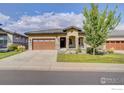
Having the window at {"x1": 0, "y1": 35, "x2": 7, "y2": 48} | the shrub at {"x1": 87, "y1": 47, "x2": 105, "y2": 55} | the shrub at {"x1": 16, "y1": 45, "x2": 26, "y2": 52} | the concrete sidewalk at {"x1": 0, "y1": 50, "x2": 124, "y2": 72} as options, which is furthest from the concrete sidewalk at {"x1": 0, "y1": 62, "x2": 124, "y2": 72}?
the shrub at {"x1": 16, "y1": 45, "x2": 26, "y2": 52}

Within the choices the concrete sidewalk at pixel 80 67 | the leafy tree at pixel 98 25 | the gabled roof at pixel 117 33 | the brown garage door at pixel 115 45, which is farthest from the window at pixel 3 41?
the gabled roof at pixel 117 33

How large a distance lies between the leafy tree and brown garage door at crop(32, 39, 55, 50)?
2913mm

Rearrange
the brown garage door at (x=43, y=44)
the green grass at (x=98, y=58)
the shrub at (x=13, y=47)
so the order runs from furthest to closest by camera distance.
Result: the brown garage door at (x=43, y=44), the shrub at (x=13, y=47), the green grass at (x=98, y=58)

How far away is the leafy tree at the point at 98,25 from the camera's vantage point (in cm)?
1280

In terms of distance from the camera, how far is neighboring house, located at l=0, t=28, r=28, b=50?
14007 mm

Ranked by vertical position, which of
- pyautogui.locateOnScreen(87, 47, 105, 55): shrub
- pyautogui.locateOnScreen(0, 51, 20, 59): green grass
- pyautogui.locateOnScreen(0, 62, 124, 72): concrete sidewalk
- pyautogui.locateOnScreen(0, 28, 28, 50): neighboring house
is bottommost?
pyautogui.locateOnScreen(0, 62, 124, 72): concrete sidewalk

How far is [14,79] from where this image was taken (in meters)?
10.4

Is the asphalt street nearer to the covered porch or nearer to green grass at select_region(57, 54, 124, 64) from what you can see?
green grass at select_region(57, 54, 124, 64)

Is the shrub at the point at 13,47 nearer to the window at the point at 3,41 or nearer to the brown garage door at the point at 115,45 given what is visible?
the window at the point at 3,41

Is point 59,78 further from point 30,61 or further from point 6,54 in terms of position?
point 6,54

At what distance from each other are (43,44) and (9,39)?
2.15m

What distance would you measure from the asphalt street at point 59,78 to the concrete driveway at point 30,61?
61 cm
